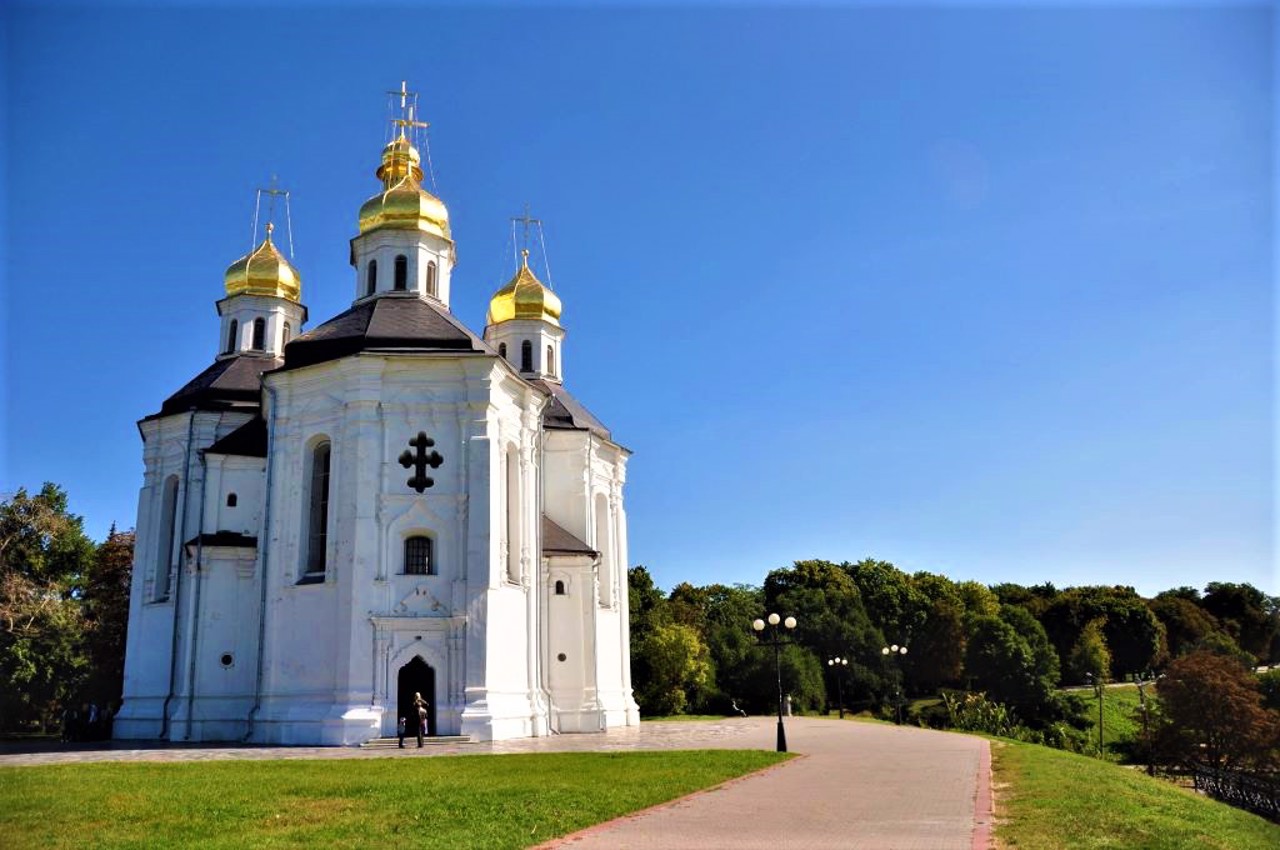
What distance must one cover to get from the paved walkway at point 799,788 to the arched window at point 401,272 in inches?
576

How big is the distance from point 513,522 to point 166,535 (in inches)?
523

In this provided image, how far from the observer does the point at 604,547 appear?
3759 centimetres

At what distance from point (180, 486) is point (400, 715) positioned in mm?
13133

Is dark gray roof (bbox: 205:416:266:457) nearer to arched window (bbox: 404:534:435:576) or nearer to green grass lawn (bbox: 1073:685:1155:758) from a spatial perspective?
arched window (bbox: 404:534:435:576)

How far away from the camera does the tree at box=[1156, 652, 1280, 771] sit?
46812 mm

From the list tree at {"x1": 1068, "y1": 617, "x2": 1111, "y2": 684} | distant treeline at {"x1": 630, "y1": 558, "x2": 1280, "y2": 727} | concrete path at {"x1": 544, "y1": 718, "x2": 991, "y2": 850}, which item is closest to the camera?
concrete path at {"x1": 544, "y1": 718, "x2": 991, "y2": 850}

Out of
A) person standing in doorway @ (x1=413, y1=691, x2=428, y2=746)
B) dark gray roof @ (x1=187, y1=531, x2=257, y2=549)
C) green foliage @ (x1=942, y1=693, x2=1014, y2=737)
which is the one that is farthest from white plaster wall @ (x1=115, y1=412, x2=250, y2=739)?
green foliage @ (x1=942, y1=693, x2=1014, y2=737)

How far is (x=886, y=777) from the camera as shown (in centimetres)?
1692

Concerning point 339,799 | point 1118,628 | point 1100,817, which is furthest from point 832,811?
point 1118,628

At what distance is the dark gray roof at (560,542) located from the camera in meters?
33.8

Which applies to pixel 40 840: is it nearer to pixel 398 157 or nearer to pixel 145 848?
pixel 145 848

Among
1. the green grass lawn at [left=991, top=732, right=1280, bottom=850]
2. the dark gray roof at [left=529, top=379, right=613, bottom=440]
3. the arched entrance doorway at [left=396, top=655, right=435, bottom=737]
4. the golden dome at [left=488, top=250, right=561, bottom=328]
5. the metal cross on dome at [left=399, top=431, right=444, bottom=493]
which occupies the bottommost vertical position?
the green grass lawn at [left=991, top=732, right=1280, bottom=850]

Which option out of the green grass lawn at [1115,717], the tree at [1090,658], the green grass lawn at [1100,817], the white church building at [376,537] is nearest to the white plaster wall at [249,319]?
the white church building at [376,537]

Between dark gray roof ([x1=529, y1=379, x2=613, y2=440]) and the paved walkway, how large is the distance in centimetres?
1152
